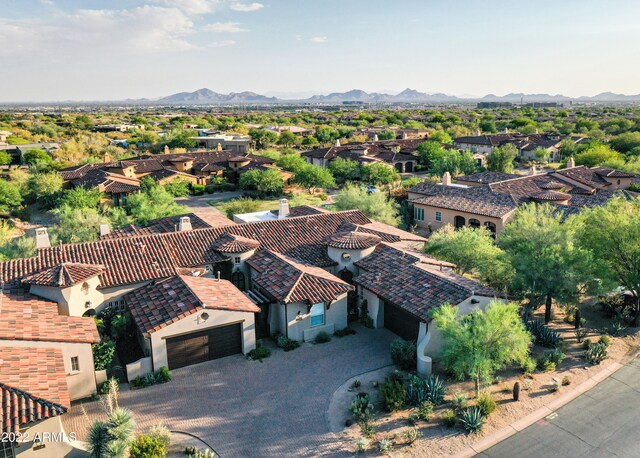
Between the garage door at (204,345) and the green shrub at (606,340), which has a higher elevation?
the garage door at (204,345)

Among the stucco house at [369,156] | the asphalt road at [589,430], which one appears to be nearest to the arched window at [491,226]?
the asphalt road at [589,430]

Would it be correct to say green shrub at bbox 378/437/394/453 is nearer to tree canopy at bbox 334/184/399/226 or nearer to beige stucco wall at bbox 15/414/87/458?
beige stucco wall at bbox 15/414/87/458

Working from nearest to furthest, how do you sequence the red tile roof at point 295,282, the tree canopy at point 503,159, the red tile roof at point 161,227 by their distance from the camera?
the red tile roof at point 295,282, the red tile roof at point 161,227, the tree canopy at point 503,159

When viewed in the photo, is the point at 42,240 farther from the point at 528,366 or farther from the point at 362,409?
the point at 528,366

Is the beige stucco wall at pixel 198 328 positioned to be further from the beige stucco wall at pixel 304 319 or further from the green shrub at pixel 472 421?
the green shrub at pixel 472 421

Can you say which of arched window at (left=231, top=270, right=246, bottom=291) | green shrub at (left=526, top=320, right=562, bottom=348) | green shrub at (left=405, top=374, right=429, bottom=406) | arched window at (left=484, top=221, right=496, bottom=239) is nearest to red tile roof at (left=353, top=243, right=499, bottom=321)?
green shrub at (left=405, top=374, right=429, bottom=406)

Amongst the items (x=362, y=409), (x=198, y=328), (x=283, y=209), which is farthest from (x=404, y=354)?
(x=283, y=209)
